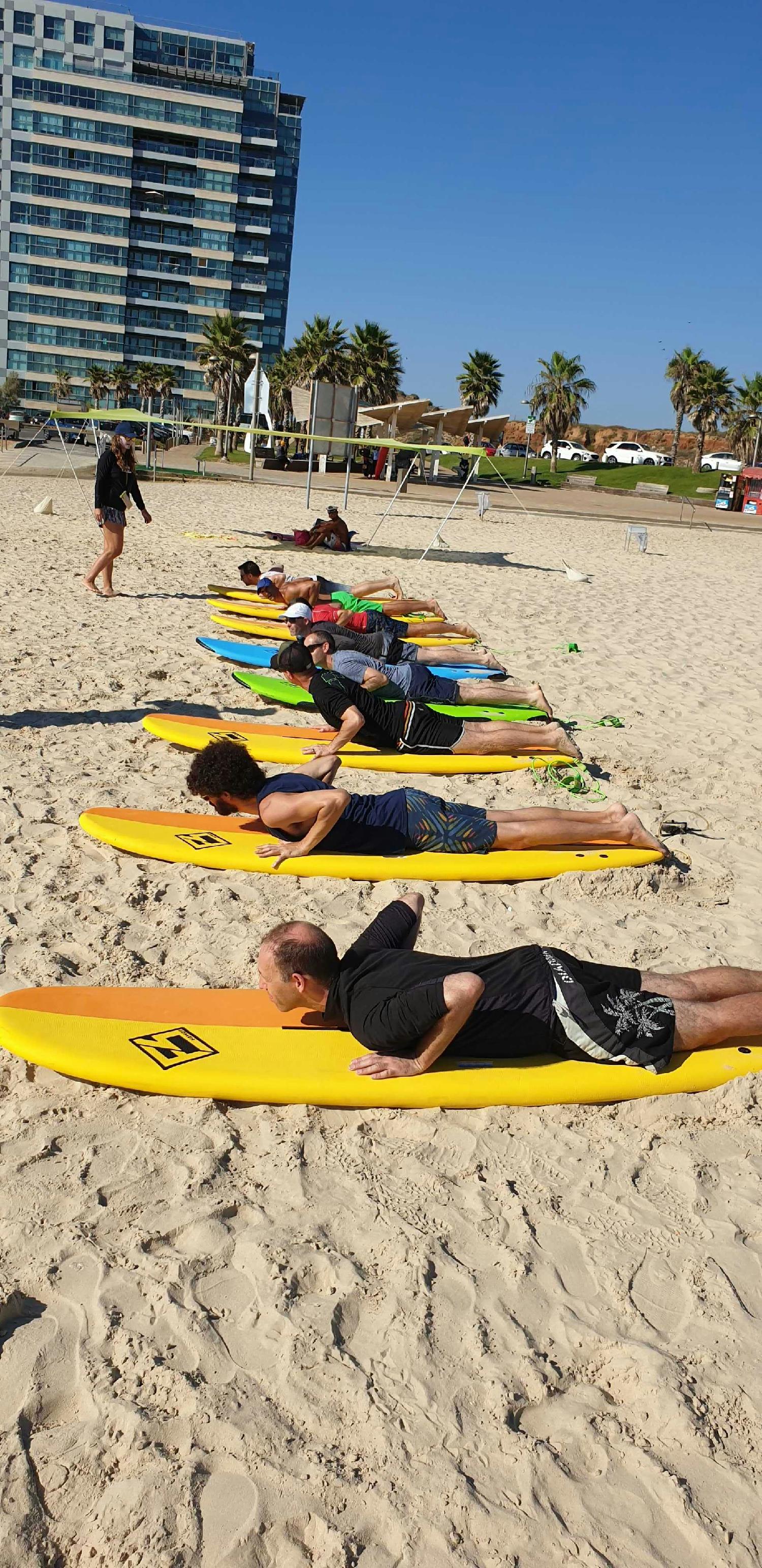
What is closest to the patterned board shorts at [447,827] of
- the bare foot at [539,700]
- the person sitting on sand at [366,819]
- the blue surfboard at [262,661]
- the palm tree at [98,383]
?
the person sitting on sand at [366,819]

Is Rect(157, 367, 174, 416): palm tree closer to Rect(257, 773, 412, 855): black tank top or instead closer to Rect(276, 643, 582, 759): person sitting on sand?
Rect(276, 643, 582, 759): person sitting on sand

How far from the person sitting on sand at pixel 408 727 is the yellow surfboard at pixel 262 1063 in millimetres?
2836

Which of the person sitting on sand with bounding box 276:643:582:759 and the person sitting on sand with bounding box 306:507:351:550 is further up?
the person sitting on sand with bounding box 306:507:351:550

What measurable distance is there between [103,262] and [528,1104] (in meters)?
95.2

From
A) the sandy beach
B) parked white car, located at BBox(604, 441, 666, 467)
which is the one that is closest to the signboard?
the sandy beach

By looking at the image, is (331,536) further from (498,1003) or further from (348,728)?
(498,1003)

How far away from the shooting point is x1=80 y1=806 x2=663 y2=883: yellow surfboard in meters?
5.07

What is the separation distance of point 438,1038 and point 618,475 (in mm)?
51692

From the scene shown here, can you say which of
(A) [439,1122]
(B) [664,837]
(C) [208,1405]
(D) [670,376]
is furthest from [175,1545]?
(D) [670,376]

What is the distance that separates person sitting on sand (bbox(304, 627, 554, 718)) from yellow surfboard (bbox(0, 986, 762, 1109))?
3563 mm

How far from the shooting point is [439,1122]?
3.31 m

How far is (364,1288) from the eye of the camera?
2641 millimetres

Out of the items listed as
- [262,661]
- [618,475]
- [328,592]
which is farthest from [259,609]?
[618,475]

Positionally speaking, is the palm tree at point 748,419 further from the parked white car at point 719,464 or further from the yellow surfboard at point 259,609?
the yellow surfboard at point 259,609
